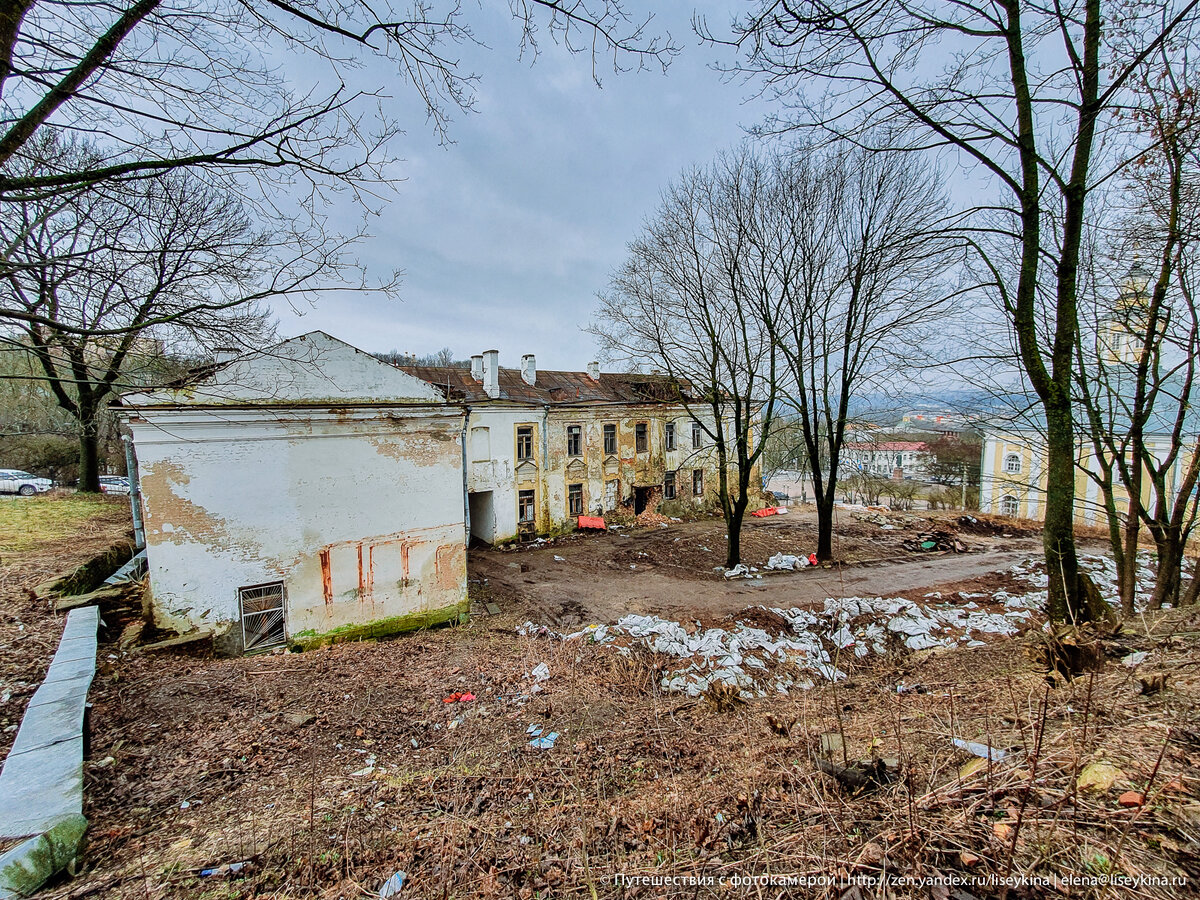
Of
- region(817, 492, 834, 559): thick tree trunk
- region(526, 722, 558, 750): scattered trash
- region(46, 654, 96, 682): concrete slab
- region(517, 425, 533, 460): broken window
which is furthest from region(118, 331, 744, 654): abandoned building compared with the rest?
region(817, 492, 834, 559): thick tree trunk

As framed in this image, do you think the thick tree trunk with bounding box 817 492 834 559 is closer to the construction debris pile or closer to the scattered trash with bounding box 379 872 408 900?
the construction debris pile

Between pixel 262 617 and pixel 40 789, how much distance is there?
225 inches

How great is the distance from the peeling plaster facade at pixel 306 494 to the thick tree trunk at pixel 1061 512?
9490 mm

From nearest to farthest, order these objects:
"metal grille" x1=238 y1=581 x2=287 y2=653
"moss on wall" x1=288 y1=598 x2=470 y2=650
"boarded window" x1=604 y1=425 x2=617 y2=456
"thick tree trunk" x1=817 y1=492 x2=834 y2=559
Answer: "metal grille" x1=238 y1=581 x2=287 y2=653 → "moss on wall" x1=288 y1=598 x2=470 y2=650 → "thick tree trunk" x1=817 y1=492 x2=834 y2=559 → "boarded window" x1=604 y1=425 x2=617 y2=456

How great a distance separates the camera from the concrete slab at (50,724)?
3859mm

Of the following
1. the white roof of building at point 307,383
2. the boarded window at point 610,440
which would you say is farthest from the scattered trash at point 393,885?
the boarded window at point 610,440

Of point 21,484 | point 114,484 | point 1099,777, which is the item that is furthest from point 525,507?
point 114,484

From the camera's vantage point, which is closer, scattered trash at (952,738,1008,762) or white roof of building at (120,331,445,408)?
scattered trash at (952,738,1008,762)

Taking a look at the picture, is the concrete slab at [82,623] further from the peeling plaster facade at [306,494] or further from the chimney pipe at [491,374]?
the chimney pipe at [491,374]

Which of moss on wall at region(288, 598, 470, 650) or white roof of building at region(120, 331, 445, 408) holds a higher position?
white roof of building at region(120, 331, 445, 408)

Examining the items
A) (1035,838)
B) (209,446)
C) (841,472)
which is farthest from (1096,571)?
(209,446)

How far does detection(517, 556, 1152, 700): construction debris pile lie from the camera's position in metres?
6.92

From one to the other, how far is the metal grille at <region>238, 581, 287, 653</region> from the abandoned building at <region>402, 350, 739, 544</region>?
428 inches

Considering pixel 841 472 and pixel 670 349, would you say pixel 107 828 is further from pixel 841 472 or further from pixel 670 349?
pixel 841 472
